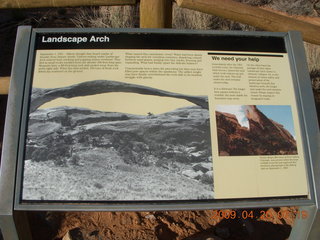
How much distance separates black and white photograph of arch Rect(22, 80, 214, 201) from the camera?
5.08 feet

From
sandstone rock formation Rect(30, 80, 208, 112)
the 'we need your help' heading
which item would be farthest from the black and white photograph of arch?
the 'we need your help' heading

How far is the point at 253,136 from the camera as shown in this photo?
169 centimetres

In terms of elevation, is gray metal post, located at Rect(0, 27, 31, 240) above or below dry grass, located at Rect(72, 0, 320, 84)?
below

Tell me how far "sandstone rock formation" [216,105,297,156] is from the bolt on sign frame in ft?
0.09

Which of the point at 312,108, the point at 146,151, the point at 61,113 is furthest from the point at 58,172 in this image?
the point at 312,108

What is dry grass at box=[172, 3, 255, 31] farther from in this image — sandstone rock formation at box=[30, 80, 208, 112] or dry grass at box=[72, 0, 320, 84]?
sandstone rock formation at box=[30, 80, 208, 112]

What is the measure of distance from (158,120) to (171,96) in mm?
144

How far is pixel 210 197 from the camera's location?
5.13 ft

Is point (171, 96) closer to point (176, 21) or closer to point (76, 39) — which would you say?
point (76, 39)

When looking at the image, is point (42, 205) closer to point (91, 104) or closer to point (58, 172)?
point (58, 172)
